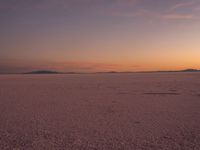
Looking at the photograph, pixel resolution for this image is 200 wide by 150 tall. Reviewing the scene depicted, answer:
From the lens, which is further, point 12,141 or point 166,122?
point 166,122

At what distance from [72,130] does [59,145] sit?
0.93 metres

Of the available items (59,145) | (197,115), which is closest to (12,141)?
(59,145)

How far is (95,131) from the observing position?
463 centimetres

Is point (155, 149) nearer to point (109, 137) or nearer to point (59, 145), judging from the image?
point (109, 137)

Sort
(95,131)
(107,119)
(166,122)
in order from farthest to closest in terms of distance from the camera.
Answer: (107,119) → (166,122) → (95,131)

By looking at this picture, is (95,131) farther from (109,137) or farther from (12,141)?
(12,141)

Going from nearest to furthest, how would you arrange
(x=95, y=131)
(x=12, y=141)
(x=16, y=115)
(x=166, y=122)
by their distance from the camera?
(x=12, y=141) < (x=95, y=131) < (x=166, y=122) < (x=16, y=115)

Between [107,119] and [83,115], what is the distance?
1063mm

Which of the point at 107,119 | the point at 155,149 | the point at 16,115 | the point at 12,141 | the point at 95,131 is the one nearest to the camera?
the point at 155,149

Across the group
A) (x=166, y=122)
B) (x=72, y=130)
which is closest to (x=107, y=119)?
(x=72, y=130)

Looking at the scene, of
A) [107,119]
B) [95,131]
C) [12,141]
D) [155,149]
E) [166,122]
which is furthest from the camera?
[107,119]

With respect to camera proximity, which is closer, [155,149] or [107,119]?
[155,149]

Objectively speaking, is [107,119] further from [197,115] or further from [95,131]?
[197,115]

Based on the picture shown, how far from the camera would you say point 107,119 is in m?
5.69
